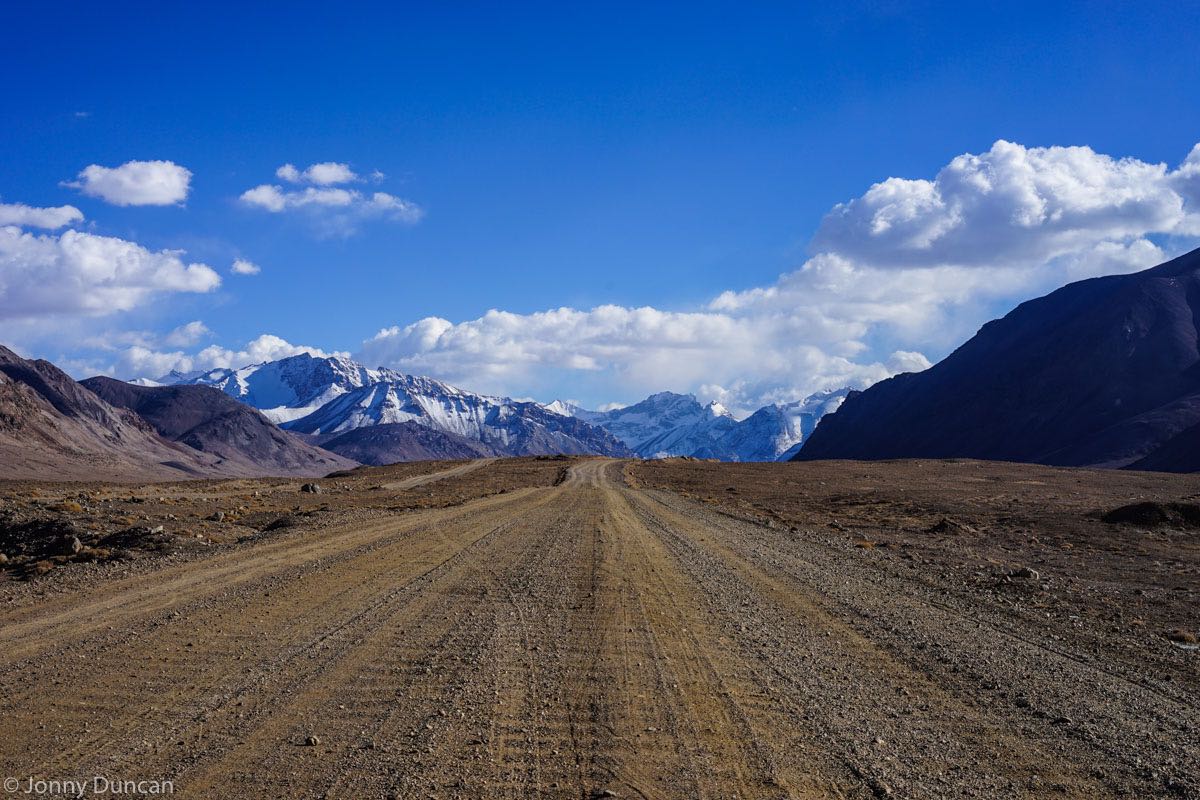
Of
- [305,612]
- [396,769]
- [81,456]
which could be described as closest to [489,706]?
[396,769]

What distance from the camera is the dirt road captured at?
6.30 m

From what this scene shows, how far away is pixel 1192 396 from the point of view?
14375 cm

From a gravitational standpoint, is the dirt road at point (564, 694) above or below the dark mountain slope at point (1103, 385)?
below

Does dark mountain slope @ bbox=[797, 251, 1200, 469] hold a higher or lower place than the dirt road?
higher

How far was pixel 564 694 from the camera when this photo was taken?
8148 millimetres

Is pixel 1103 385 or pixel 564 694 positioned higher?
pixel 1103 385

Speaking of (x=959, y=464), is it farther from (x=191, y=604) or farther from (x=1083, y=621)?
(x=191, y=604)

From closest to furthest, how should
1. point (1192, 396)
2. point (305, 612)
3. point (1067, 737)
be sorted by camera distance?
1. point (1067, 737)
2. point (305, 612)
3. point (1192, 396)

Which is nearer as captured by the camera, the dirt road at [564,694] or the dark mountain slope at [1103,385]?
the dirt road at [564,694]

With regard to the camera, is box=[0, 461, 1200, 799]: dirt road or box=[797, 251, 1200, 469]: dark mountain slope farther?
box=[797, 251, 1200, 469]: dark mountain slope

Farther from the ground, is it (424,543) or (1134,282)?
(1134,282)

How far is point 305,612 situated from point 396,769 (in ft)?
19.9

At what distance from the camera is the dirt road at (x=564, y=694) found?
6.30m

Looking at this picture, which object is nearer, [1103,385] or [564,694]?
[564,694]
